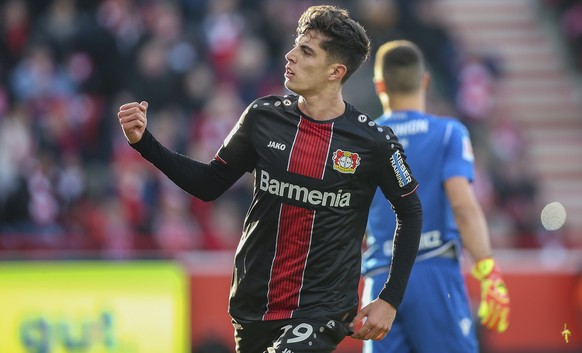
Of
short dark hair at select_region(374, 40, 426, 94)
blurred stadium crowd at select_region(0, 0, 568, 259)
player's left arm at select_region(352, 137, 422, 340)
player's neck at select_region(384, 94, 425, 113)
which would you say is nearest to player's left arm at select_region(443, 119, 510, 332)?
player's neck at select_region(384, 94, 425, 113)

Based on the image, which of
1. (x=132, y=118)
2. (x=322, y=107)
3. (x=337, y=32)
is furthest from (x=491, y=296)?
(x=132, y=118)

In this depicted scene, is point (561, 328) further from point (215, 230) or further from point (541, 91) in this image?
point (541, 91)

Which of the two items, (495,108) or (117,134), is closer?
(117,134)

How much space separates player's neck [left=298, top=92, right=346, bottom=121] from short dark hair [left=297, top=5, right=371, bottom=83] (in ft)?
0.62

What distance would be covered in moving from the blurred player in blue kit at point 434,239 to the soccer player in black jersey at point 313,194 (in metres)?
1.07

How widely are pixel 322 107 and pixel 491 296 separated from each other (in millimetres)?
1849

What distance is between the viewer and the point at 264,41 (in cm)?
1556

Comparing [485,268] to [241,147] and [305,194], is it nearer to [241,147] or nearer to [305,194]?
[305,194]

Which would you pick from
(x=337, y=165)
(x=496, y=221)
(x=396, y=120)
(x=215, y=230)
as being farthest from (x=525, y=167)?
(x=337, y=165)

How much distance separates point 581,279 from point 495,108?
5.88 meters

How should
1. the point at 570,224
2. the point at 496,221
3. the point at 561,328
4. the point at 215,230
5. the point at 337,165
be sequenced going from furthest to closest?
the point at 570,224 → the point at 496,221 → the point at 215,230 → the point at 561,328 → the point at 337,165

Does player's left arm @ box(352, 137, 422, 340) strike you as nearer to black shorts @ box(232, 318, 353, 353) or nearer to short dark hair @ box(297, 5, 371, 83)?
black shorts @ box(232, 318, 353, 353)

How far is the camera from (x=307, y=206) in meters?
5.46

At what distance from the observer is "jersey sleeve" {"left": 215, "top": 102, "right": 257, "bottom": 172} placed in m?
5.59
